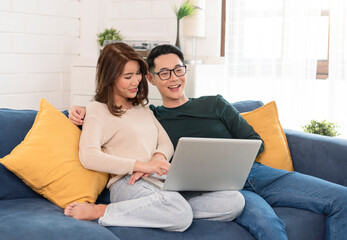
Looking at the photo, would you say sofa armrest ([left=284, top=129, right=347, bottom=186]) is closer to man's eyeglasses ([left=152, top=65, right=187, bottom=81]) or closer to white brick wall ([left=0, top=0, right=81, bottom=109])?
man's eyeglasses ([left=152, top=65, right=187, bottom=81])

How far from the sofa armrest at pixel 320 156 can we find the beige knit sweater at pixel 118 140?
2.36ft

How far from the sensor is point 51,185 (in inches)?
75.7

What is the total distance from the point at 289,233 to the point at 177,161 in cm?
58

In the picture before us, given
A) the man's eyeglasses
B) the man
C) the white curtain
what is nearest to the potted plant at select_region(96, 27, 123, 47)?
the white curtain

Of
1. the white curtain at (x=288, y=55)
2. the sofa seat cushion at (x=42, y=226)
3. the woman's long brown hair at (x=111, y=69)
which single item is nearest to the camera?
the sofa seat cushion at (x=42, y=226)

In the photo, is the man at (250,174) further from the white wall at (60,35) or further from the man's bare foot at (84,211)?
the white wall at (60,35)

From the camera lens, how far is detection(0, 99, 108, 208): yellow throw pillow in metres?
1.88

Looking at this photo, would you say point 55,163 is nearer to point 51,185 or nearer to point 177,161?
point 51,185

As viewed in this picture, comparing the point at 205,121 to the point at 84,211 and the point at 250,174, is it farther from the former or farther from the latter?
the point at 84,211

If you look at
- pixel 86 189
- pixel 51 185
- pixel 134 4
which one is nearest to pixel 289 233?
pixel 86 189

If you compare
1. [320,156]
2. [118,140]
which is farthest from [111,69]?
[320,156]

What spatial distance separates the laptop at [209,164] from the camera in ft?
5.70

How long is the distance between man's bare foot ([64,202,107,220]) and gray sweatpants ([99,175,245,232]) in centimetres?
5

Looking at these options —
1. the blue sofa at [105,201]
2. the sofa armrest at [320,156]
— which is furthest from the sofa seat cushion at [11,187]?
the sofa armrest at [320,156]
